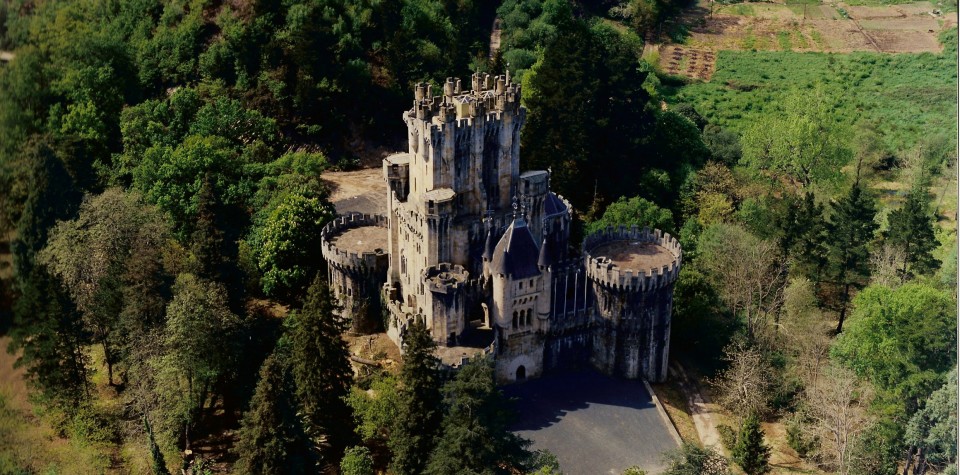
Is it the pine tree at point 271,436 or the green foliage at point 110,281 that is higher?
the green foliage at point 110,281

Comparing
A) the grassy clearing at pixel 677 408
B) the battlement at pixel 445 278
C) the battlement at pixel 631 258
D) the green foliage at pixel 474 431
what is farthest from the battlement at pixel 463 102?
the grassy clearing at pixel 677 408

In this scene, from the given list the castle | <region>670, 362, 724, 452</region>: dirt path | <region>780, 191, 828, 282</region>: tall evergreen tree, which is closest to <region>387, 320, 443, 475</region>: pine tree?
the castle

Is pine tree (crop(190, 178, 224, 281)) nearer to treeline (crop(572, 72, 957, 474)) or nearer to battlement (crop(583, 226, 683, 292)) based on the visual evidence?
battlement (crop(583, 226, 683, 292))

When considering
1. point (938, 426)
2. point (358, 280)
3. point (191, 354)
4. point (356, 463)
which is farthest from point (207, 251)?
point (938, 426)

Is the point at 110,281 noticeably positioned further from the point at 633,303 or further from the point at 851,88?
the point at 851,88

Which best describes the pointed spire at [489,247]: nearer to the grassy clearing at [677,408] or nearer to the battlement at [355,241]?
the battlement at [355,241]

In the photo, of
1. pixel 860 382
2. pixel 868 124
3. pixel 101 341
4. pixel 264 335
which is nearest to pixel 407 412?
pixel 264 335
